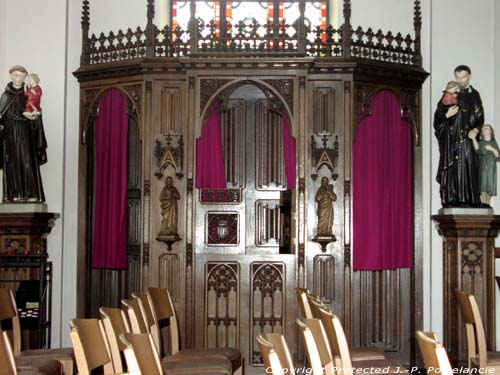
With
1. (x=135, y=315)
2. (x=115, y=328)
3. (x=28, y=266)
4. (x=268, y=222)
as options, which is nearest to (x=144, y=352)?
(x=115, y=328)

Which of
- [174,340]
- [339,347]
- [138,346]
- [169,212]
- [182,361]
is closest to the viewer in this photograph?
[138,346]

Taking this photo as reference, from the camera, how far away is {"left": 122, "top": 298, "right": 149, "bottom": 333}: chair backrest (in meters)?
5.66

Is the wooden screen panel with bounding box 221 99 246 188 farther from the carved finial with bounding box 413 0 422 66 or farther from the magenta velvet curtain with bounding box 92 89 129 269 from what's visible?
the carved finial with bounding box 413 0 422 66

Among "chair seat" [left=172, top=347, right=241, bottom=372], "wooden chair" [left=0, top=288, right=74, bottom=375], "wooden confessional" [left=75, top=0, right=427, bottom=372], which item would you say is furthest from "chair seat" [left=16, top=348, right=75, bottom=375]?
"wooden confessional" [left=75, top=0, right=427, bottom=372]

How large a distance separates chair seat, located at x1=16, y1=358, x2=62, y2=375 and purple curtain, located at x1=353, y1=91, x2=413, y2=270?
369cm

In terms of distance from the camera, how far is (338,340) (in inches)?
205

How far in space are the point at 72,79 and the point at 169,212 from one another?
2.11m

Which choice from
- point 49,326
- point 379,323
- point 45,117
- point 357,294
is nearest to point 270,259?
point 357,294

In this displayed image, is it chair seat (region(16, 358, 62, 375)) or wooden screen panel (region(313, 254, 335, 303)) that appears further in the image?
wooden screen panel (region(313, 254, 335, 303))

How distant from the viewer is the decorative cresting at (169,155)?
8516 mm

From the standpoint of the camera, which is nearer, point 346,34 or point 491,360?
point 491,360

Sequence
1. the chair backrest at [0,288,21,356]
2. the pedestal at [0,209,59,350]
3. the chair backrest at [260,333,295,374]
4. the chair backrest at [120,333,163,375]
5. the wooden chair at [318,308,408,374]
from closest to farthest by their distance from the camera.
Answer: the chair backrest at [260,333,295,374], the chair backrest at [120,333,163,375], the wooden chair at [318,308,408,374], the chair backrest at [0,288,21,356], the pedestal at [0,209,59,350]

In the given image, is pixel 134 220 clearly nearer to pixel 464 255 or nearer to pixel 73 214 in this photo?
pixel 73 214

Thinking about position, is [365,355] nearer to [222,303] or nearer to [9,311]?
[222,303]
